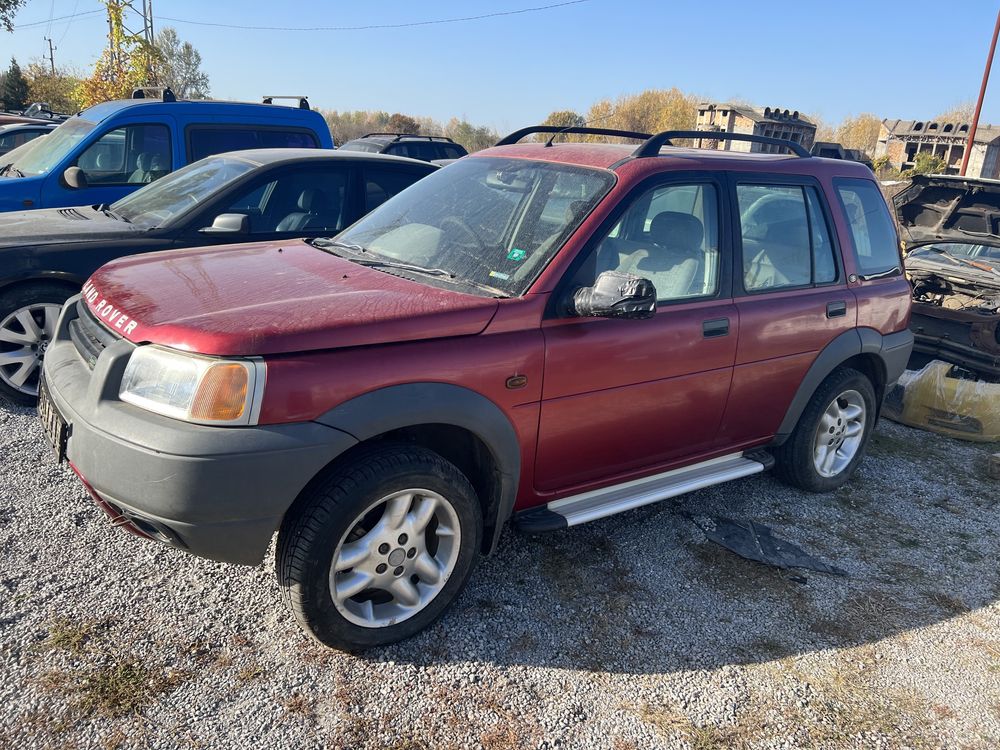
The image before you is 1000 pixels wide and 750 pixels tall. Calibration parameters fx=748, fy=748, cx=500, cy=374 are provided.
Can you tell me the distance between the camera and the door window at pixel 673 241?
3354 millimetres

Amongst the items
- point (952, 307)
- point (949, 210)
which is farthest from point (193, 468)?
point (949, 210)

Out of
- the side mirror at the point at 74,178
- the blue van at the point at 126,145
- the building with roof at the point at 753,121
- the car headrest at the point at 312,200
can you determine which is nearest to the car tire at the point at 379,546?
the car headrest at the point at 312,200

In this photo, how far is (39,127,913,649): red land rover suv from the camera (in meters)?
2.41

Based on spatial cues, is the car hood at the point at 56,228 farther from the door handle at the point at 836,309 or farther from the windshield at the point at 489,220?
the door handle at the point at 836,309

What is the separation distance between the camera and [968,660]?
3.13 meters

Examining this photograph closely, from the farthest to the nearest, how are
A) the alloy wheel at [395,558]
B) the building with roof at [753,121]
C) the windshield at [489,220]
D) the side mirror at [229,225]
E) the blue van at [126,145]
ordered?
1. the building with roof at [753,121]
2. the blue van at [126,145]
3. the side mirror at [229,225]
4. the windshield at [489,220]
5. the alloy wheel at [395,558]

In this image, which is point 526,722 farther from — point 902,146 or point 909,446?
point 902,146

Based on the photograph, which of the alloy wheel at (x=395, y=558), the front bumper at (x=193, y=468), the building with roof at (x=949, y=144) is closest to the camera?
the front bumper at (x=193, y=468)

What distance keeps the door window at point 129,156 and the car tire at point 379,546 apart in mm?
5272

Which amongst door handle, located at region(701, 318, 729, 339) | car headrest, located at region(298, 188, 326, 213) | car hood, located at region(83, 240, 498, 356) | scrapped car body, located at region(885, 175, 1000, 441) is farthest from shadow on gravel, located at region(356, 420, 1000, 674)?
car headrest, located at region(298, 188, 326, 213)

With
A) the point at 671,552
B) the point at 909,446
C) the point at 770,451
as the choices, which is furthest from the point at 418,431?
the point at 909,446

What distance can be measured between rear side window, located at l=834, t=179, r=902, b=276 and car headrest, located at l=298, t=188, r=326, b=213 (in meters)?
3.58

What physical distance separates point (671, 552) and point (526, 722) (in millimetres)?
1413

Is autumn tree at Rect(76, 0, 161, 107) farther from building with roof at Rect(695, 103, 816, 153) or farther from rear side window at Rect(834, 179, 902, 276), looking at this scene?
rear side window at Rect(834, 179, 902, 276)
